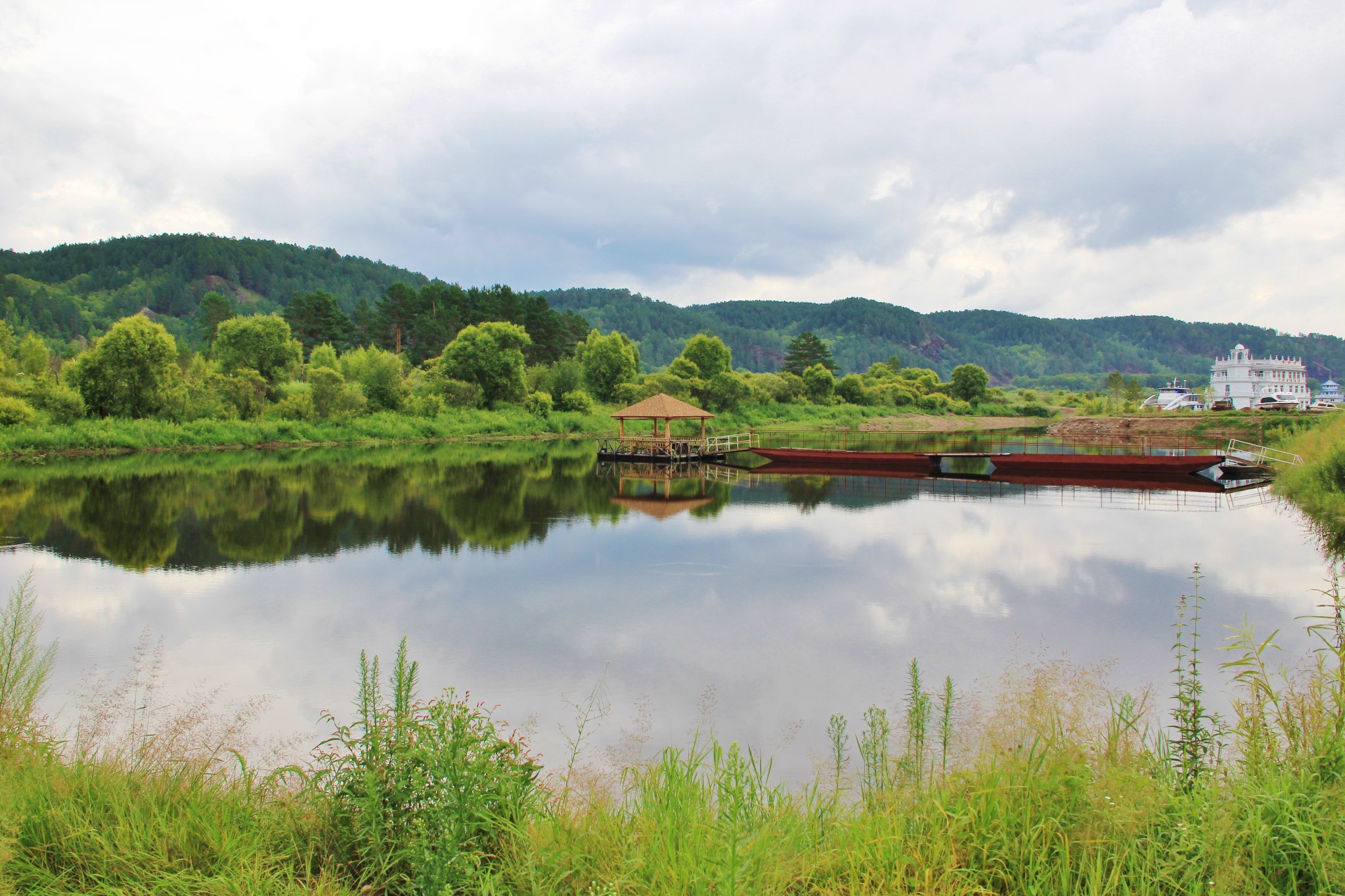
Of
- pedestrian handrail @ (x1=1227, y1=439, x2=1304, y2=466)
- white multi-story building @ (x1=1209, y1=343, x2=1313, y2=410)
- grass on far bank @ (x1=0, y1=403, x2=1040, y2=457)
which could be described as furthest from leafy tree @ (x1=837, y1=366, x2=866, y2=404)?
pedestrian handrail @ (x1=1227, y1=439, x2=1304, y2=466)

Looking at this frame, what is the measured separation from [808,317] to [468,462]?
147 meters

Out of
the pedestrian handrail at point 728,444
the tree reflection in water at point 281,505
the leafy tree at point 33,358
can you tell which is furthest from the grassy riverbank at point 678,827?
the leafy tree at point 33,358

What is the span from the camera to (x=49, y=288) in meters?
87.1

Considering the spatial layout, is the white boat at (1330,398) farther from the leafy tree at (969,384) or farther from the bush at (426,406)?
the bush at (426,406)

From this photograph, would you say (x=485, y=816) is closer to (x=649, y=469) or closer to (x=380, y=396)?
(x=649, y=469)

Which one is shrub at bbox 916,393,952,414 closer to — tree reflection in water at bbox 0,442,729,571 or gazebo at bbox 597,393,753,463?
gazebo at bbox 597,393,753,463

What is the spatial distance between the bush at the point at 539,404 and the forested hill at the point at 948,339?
77.4 m

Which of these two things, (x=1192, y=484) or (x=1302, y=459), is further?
(x=1192, y=484)

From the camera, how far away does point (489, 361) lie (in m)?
48.3

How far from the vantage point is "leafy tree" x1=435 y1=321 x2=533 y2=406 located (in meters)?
48.1

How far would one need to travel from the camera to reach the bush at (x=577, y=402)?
51.5 m

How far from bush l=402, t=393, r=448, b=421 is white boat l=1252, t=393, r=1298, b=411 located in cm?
5102

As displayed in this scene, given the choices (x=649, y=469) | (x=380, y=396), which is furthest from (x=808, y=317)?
(x=649, y=469)

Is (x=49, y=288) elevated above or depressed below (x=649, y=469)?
above
